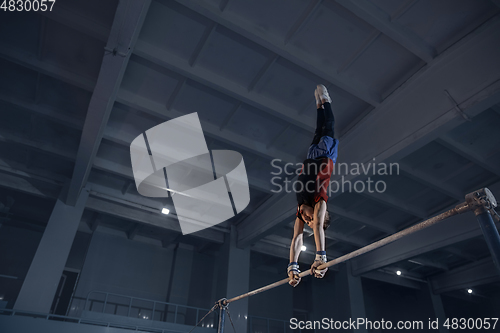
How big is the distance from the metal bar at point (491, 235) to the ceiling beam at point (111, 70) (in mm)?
4794

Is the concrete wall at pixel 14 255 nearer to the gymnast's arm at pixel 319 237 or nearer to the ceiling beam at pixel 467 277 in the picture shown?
the gymnast's arm at pixel 319 237

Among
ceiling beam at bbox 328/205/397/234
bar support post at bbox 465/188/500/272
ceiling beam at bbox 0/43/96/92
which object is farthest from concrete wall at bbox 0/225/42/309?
bar support post at bbox 465/188/500/272

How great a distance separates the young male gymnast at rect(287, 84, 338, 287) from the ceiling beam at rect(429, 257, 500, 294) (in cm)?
1205

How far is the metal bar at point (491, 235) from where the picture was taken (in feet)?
7.09

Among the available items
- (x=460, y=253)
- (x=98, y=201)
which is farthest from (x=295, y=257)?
(x=460, y=253)

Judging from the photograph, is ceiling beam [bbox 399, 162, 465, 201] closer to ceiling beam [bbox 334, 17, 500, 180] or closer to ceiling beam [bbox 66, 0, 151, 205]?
ceiling beam [bbox 334, 17, 500, 180]

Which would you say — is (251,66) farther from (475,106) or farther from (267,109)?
(475,106)

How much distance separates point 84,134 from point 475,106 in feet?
25.0

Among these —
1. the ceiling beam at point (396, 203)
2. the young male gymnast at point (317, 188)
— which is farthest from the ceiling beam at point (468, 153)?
the young male gymnast at point (317, 188)

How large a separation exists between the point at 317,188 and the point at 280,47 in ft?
10.4

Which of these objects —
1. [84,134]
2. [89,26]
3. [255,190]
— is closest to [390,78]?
[255,190]

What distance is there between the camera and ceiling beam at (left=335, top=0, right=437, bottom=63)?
5.14 m

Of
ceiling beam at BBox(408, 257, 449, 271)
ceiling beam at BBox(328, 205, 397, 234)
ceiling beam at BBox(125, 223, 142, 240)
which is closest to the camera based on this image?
ceiling beam at BBox(328, 205, 397, 234)

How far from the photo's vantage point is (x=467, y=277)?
13.0 m
